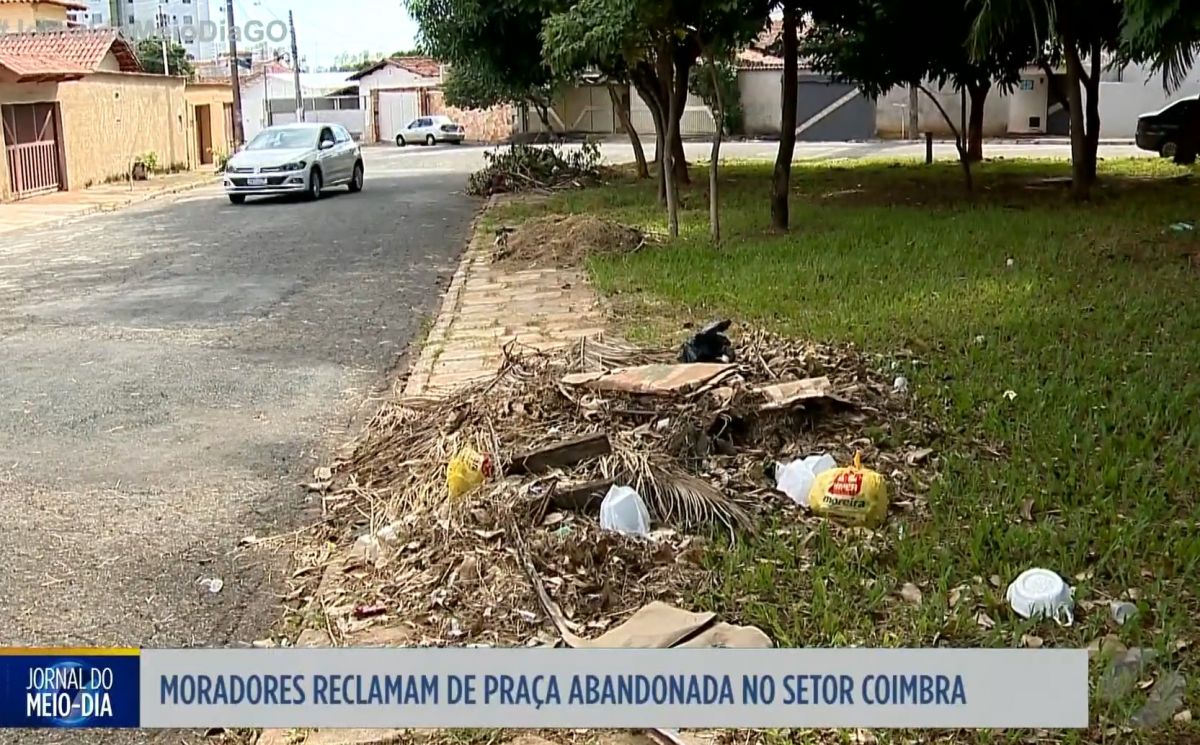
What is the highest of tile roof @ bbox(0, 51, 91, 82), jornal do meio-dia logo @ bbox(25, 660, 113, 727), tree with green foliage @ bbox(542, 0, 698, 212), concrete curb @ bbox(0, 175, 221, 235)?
tile roof @ bbox(0, 51, 91, 82)

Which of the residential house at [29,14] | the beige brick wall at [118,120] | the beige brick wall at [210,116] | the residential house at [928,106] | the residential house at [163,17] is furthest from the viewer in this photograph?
the residential house at [163,17]

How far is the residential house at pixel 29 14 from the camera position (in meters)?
38.3

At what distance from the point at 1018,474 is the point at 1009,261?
19.7ft

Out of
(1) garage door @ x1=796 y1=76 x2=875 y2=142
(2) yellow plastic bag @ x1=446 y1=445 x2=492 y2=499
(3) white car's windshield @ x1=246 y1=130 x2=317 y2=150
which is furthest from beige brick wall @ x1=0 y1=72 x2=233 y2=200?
(2) yellow plastic bag @ x1=446 y1=445 x2=492 y2=499

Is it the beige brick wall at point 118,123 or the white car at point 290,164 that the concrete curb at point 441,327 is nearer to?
the white car at point 290,164

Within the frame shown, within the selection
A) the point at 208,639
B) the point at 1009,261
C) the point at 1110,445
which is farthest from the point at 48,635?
the point at 1009,261

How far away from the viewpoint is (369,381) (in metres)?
7.96

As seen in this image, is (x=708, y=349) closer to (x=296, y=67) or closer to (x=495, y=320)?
(x=495, y=320)

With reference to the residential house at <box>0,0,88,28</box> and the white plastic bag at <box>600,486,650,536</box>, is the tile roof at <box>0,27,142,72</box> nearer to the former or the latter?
the residential house at <box>0,0,88,28</box>

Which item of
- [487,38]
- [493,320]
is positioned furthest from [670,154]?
[493,320]

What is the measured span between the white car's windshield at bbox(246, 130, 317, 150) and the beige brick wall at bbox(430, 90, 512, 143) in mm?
28509

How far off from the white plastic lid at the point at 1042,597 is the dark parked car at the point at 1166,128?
24.6m

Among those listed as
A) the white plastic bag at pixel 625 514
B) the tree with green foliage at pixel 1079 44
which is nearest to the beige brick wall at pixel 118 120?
the tree with green foliage at pixel 1079 44

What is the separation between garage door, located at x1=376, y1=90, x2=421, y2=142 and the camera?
2194 inches
